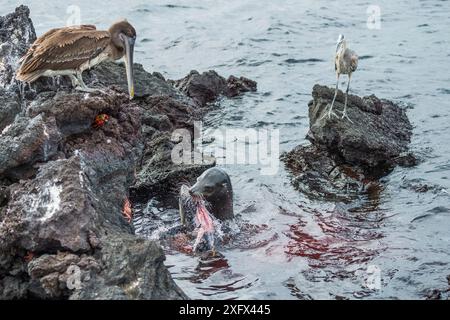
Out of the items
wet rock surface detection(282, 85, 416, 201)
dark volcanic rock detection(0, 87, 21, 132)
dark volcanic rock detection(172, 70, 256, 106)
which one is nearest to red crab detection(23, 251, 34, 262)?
dark volcanic rock detection(0, 87, 21, 132)

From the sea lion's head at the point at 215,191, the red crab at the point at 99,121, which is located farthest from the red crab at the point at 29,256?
the sea lion's head at the point at 215,191

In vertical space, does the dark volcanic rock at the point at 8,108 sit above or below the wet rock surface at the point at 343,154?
above

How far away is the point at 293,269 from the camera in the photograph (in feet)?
25.5

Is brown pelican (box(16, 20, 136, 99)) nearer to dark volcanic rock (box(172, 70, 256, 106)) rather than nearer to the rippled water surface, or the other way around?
the rippled water surface

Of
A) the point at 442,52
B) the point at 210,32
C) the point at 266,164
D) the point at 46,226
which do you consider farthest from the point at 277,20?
the point at 46,226

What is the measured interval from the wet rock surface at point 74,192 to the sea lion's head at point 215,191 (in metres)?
0.67

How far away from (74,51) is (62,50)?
6.4 inches

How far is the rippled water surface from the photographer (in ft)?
25.2

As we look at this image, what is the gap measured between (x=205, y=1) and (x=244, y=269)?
16100 millimetres

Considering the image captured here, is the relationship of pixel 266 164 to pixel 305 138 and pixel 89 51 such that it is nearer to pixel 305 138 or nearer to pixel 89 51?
pixel 305 138

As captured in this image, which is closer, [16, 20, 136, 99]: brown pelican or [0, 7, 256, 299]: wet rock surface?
[0, 7, 256, 299]: wet rock surface

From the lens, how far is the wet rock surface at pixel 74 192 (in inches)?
213

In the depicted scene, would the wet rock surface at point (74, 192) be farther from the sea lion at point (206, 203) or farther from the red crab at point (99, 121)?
the sea lion at point (206, 203)

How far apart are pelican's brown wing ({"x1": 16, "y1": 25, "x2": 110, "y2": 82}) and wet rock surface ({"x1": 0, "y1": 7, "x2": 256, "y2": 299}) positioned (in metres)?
0.44
